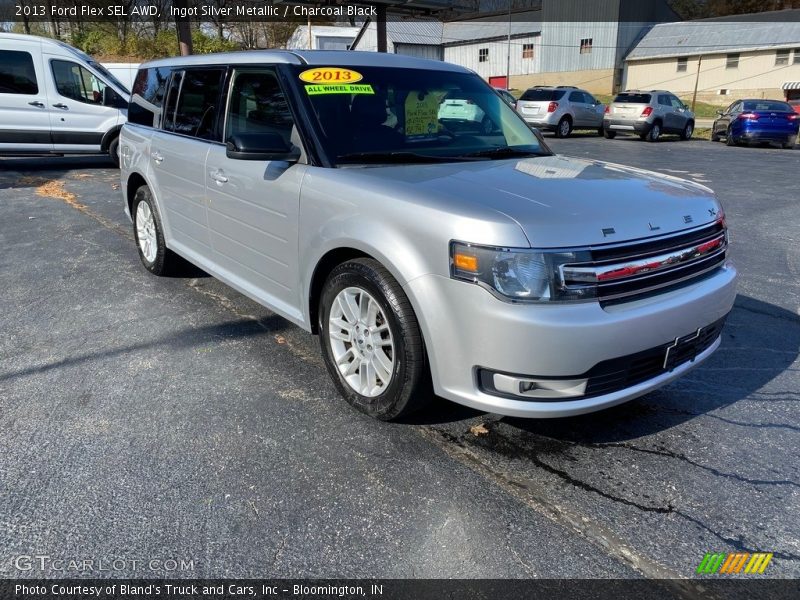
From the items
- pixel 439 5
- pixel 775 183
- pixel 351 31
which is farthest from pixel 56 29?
pixel 775 183

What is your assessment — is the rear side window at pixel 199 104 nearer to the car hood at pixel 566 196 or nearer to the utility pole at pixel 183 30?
the car hood at pixel 566 196

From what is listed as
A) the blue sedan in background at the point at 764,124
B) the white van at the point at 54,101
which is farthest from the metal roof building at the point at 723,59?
the white van at the point at 54,101

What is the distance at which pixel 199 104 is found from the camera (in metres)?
4.38

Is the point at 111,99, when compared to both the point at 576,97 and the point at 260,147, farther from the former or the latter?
the point at 576,97

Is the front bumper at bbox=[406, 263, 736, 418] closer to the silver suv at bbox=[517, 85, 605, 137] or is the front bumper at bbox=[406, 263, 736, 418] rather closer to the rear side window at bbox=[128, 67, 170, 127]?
the rear side window at bbox=[128, 67, 170, 127]

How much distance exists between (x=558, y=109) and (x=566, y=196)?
19.9 metres

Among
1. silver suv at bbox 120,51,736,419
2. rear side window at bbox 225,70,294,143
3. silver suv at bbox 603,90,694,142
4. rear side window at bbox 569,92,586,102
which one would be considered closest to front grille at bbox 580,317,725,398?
silver suv at bbox 120,51,736,419

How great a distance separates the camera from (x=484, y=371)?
8.56 ft

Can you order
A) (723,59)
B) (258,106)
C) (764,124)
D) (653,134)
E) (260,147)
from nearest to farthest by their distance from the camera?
(260,147) < (258,106) < (764,124) < (653,134) < (723,59)

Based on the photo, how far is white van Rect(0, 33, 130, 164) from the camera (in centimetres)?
1180

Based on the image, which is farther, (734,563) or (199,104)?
(199,104)

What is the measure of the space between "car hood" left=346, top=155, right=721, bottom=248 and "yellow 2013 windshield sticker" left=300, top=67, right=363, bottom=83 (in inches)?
27.8

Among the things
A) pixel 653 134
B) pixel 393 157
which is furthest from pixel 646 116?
pixel 393 157

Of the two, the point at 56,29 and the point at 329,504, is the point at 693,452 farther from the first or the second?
the point at 56,29
